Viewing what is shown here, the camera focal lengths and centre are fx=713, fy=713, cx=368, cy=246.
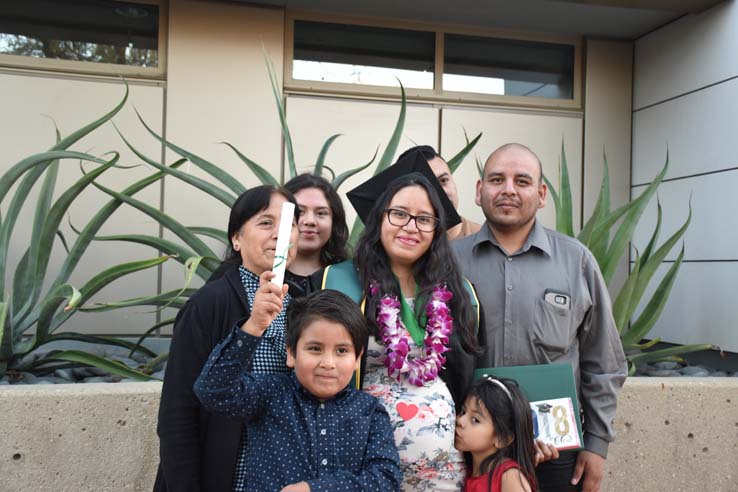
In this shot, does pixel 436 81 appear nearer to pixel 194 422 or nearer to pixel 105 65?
pixel 105 65

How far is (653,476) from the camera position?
4059 millimetres

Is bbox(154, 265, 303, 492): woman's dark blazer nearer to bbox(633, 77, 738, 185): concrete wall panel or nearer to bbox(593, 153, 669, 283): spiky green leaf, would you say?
bbox(593, 153, 669, 283): spiky green leaf

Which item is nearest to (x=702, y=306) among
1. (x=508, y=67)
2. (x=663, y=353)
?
(x=663, y=353)

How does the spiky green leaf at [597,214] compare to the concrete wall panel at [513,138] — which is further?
the concrete wall panel at [513,138]

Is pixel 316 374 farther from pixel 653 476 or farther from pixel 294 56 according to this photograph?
pixel 294 56

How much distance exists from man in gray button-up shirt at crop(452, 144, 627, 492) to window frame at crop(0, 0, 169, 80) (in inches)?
144

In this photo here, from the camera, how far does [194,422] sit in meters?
2.07

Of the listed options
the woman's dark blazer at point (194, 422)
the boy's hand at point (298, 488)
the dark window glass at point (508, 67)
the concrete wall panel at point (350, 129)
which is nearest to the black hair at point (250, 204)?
the woman's dark blazer at point (194, 422)

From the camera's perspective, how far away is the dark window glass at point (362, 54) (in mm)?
5941

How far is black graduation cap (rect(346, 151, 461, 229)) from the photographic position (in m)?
2.53

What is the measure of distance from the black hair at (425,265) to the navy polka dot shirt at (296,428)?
0.44 metres

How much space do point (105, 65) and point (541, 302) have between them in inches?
166

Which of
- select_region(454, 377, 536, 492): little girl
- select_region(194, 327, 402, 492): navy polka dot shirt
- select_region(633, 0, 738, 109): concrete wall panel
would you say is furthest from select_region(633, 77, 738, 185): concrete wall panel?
select_region(194, 327, 402, 492): navy polka dot shirt

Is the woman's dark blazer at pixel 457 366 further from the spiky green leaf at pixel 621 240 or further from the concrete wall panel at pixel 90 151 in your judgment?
the concrete wall panel at pixel 90 151
